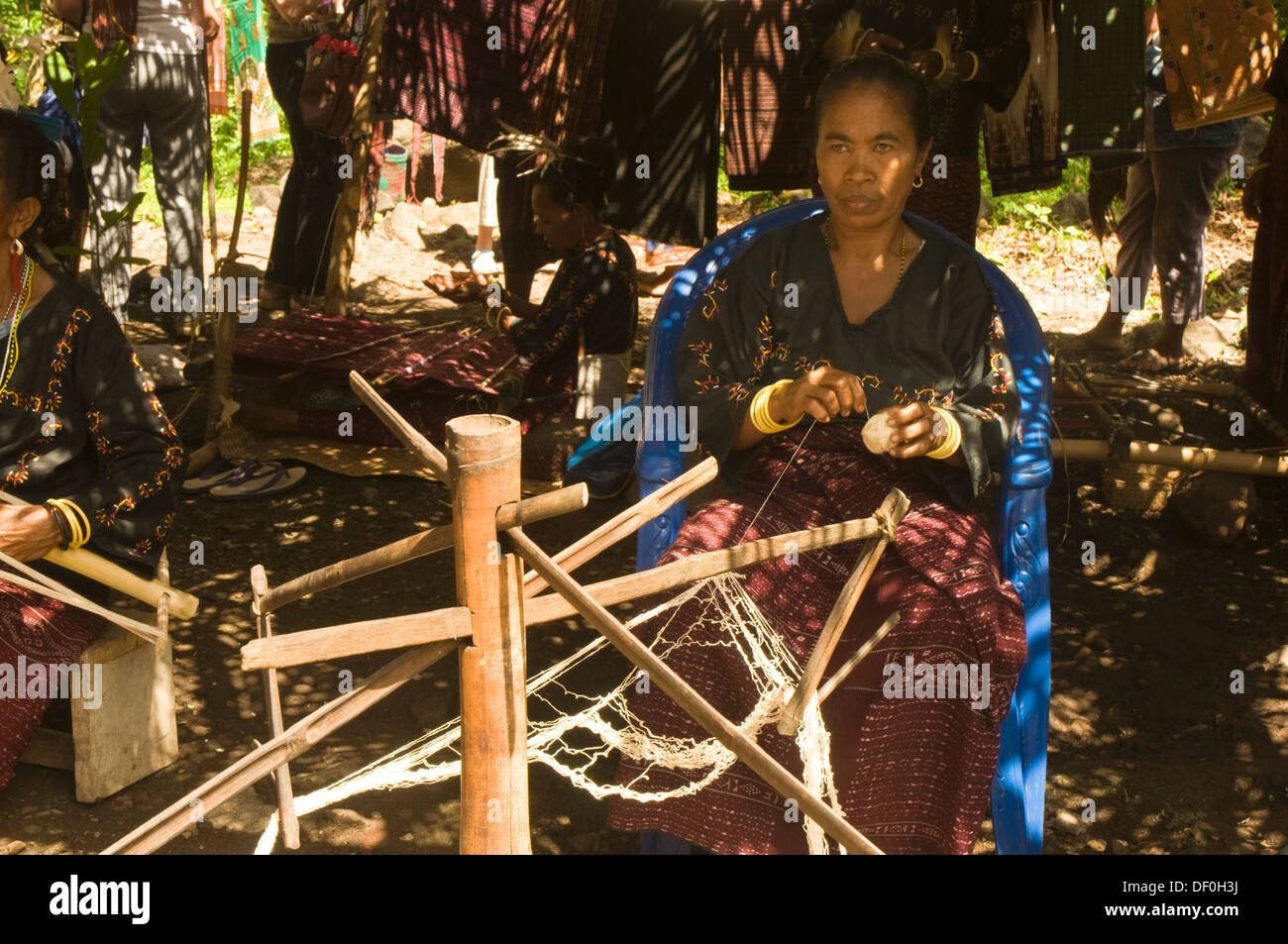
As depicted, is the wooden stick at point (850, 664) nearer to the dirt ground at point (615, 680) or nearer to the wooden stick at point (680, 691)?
the wooden stick at point (680, 691)

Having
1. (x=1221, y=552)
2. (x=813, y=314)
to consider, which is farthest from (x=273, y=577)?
(x=1221, y=552)

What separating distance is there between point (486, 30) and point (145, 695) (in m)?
3.39

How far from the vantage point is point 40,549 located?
2.92 metres

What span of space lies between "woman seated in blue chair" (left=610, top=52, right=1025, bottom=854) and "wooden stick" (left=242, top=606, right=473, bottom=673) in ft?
3.17

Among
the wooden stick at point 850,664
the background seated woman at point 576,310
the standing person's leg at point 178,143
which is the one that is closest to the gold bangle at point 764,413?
the wooden stick at point 850,664

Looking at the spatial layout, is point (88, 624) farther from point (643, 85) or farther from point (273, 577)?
point (643, 85)

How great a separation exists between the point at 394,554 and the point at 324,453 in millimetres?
3894

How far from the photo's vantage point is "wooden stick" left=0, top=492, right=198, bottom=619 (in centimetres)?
297

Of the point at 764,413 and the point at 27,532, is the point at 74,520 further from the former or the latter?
the point at 764,413

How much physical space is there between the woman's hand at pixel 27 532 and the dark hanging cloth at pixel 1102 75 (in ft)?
12.0

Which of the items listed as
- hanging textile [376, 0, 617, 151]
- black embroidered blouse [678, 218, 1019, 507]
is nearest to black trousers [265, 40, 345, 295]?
hanging textile [376, 0, 617, 151]

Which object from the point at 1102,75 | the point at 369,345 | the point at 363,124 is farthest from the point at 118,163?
the point at 1102,75

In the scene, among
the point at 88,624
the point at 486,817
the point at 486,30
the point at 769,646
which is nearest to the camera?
the point at 486,817

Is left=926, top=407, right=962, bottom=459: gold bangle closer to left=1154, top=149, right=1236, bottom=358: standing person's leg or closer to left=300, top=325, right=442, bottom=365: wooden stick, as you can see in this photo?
left=300, top=325, right=442, bottom=365: wooden stick
